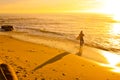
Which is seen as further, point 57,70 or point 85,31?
point 85,31

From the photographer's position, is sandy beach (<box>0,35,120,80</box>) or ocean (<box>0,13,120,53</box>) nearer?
sandy beach (<box>0,35,120,80</box>)

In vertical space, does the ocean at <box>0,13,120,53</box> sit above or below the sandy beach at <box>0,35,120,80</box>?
below

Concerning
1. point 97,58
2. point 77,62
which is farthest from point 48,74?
point 97,58

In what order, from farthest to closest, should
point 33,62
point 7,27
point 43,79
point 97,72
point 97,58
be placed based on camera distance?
1. point 7,27
2. point 97,58
3. point 33,62
4. point 97,72
5. point 43,79

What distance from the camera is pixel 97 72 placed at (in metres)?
11.1

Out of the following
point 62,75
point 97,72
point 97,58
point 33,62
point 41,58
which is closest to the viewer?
point 62,75

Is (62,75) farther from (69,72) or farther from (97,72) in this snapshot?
(97,72)

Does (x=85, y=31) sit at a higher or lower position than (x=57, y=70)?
lower

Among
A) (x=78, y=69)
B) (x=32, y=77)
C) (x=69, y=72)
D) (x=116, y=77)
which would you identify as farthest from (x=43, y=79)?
(x=116, y=77)

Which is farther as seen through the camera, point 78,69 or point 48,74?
point 78,69

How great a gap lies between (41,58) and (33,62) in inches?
53.3

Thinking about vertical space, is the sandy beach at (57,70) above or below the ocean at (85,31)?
above

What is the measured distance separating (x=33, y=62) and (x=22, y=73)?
8.52ft

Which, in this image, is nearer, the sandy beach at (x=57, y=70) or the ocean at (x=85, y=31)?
the sandy beach at (x=57, y=70)
